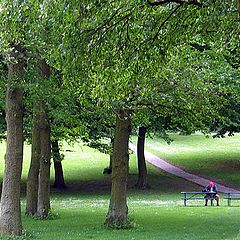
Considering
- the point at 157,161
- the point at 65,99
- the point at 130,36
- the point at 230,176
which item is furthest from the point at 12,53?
the point at 157,161

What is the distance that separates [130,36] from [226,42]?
2.41 metres

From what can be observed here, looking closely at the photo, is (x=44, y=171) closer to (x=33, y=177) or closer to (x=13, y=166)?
(x=33, y=177)

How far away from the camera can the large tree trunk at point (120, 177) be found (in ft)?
58.9

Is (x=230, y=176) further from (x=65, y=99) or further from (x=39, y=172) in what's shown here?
(x=65, y=99)

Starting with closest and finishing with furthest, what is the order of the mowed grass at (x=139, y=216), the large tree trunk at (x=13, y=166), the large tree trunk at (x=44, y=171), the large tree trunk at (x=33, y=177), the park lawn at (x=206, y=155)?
the large tree trunk at (x=13, y=166), the mowed grass at (x=139, y=216), the large tree trunk at (x=44, y=171), the large tree trunk at (x=33, y=177), the park lawn at (x=206, y=155)

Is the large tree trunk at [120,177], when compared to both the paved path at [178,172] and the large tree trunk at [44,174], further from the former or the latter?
the paved path at [178,172]

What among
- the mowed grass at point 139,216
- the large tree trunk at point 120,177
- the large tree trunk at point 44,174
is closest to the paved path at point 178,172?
the mowed grass at point 139,216

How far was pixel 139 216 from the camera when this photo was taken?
21.6 meters

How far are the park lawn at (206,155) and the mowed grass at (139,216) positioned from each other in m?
4.18

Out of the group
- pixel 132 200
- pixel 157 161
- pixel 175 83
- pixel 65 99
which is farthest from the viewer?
pixel 157 161

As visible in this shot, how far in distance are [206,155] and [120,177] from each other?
3687 cm

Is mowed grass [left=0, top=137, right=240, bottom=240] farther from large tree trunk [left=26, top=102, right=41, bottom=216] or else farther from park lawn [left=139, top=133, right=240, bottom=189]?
park lawn [left=139, top=133, right=240, bottom=189]

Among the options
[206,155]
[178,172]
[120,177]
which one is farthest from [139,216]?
[206,155]

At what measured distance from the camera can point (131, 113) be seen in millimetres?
18391
